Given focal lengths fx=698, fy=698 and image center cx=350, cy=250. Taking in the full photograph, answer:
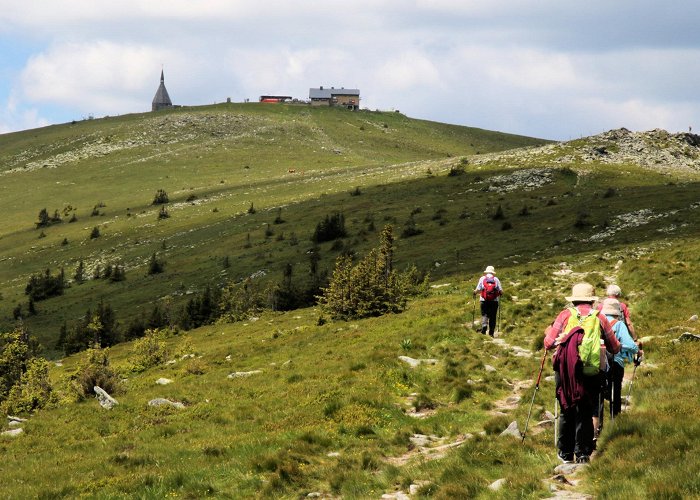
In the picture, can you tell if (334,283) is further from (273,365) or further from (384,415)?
(384,415)

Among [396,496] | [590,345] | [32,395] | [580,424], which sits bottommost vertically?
[32,395]

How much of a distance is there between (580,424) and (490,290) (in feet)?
42.7

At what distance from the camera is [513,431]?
12875 millimetres

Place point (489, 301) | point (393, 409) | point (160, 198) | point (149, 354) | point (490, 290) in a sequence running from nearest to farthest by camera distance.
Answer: point (393, 409) → point (490, 290) → point (489, 301) → point (149, 354) → point (160, 198)

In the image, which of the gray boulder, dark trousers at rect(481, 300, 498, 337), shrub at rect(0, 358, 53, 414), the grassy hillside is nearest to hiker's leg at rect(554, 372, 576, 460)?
dark trousers at rect(481, 300, 498, 337)

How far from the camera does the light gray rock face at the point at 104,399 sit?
22.4 m

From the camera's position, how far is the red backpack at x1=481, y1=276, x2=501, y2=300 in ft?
77.6

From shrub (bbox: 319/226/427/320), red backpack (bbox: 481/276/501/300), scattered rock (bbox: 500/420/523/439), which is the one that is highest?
red backpack (bbox: 481/276/501/300)

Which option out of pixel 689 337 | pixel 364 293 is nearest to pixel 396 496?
pixel 689 337

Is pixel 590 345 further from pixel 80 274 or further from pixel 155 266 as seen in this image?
pixel 80 274

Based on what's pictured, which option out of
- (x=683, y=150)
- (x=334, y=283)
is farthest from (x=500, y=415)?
(x=683, y=150)

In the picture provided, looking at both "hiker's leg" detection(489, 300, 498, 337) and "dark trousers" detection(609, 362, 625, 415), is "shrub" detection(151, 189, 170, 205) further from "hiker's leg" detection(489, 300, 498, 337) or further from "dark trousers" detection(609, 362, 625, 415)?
"dark trousers" detection(609, 362, 625, 415)

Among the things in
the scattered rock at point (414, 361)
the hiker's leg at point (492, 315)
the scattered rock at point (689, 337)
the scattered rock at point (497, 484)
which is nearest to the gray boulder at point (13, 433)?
the scattered rock at point (414, 361)

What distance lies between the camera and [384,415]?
1600cm
